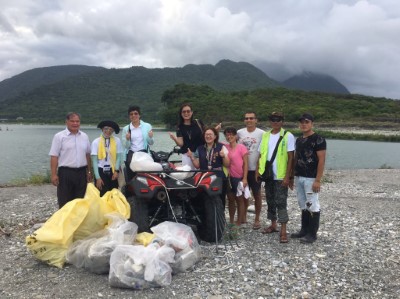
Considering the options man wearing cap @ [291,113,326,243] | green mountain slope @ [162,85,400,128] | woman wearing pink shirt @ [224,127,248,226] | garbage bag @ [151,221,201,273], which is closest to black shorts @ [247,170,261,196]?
woman wearing pink shirt @ [224,127,248,226]

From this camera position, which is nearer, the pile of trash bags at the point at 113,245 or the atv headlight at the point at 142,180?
the pile of trash bags at the point at 113,245

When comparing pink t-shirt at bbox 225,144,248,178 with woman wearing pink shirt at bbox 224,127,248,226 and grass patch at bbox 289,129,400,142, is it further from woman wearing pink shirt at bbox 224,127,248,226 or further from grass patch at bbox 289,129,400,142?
grass patch at bbox 289,129,400,142

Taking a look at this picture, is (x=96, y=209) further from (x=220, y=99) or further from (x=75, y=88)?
(x=75, y=88)

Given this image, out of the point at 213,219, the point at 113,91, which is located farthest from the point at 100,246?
the point at 113,91

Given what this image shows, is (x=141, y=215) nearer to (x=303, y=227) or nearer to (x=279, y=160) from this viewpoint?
(x=279, y=160)

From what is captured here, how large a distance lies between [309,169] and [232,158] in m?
1.20

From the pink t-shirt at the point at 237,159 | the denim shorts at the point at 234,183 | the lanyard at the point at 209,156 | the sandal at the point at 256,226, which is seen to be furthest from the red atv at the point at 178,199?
the sandal at the point at 256,226

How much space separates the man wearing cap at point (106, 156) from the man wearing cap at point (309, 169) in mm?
2855

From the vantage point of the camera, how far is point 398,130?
58844 mm

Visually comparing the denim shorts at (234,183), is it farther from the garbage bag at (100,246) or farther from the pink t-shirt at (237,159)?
the garbage bag at (100,246)

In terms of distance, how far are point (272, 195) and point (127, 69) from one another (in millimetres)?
172706

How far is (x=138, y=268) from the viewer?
13.1ft

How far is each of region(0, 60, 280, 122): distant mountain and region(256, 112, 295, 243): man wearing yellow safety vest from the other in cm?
8623

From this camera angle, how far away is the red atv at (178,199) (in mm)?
4938
